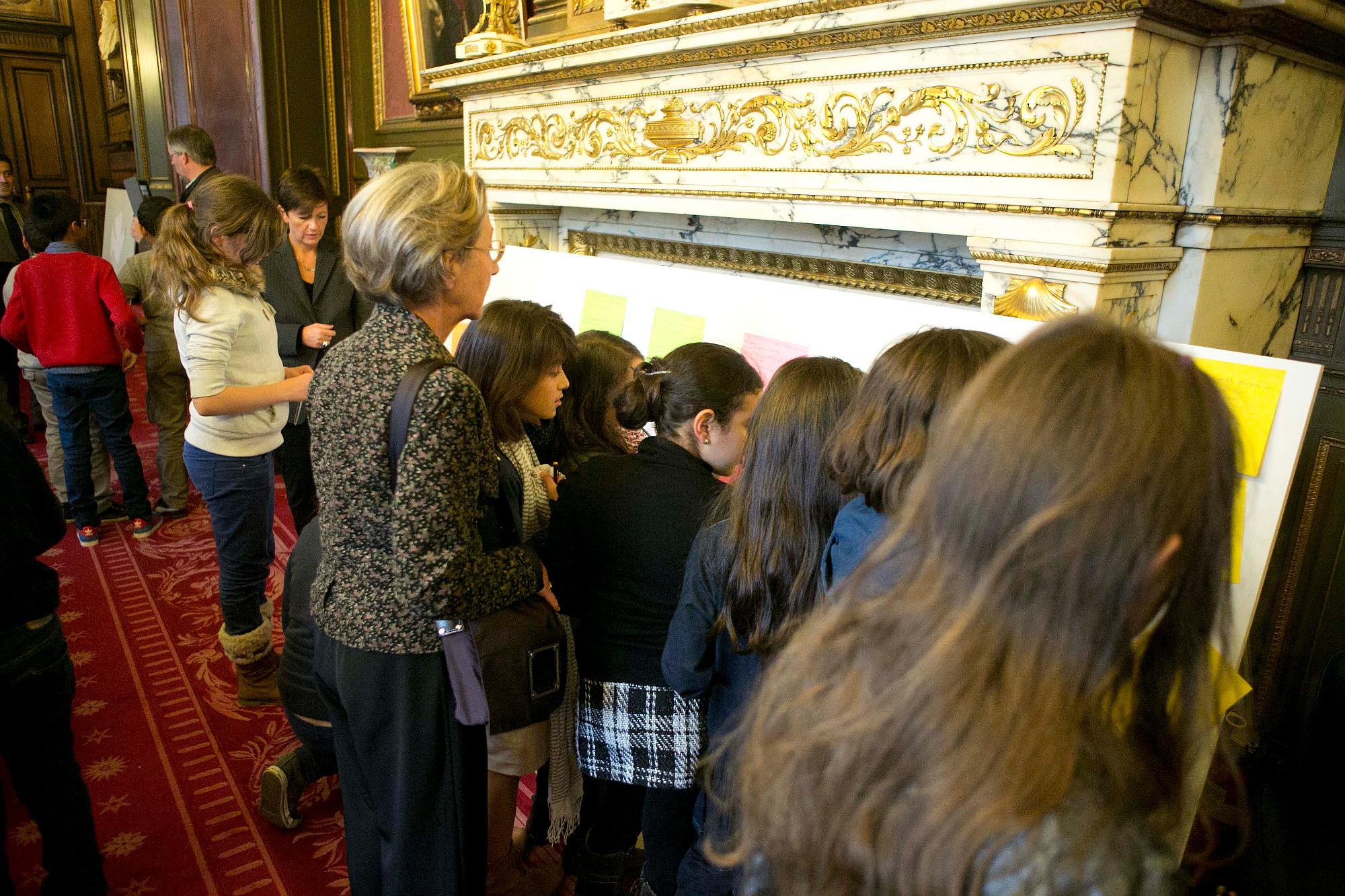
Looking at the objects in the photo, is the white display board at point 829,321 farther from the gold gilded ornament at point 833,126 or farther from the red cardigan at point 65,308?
the red cardigan at point 65,308

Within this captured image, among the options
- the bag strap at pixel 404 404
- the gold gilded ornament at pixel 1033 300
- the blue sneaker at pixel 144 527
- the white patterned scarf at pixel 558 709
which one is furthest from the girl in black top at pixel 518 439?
the blue sneaker at pixel 144 527

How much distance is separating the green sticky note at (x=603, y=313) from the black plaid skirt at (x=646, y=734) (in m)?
1.49

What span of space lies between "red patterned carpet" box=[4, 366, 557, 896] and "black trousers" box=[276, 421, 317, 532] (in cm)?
38

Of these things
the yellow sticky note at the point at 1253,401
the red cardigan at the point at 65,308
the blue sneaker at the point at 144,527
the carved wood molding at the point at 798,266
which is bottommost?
the blue sneaker at the point at 144,527

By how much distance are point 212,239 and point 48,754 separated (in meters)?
1.45

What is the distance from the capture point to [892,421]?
1.29 meters

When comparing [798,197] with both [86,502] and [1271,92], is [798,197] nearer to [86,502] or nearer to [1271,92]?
[1271,92]

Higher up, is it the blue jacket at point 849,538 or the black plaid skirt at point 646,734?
the blue jacket at point 849,538

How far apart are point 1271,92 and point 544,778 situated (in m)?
2.46

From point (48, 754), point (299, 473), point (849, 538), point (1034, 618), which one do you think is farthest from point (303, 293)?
point (1034, 618)

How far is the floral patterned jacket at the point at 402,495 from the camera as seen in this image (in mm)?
1383

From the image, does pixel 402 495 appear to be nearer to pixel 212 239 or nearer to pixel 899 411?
pixel 899 411

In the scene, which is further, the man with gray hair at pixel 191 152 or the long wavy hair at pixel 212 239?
the man with gray hair at pixel 191 152

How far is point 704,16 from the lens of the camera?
256cm
